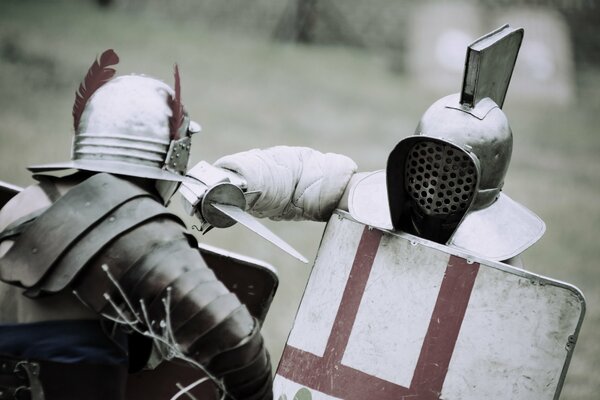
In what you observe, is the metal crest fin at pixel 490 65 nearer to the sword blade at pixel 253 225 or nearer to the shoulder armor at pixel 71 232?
the sword blade at pixel 253 225

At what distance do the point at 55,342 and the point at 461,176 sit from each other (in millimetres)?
1424

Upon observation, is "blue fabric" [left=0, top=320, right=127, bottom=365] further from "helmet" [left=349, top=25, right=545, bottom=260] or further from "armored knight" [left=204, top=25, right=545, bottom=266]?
"helmet" [left=349, top=25, right=545, bottom=260]

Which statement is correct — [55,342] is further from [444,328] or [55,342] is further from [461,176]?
[461,176]

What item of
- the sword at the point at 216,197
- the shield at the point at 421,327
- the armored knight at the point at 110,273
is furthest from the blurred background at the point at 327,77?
the armored knight at the point at 110,273

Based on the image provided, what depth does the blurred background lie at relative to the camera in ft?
27.4

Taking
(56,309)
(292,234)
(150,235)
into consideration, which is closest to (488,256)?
(150,235)

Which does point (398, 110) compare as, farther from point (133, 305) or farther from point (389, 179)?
point (133, 305)

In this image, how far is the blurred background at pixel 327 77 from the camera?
8.34m

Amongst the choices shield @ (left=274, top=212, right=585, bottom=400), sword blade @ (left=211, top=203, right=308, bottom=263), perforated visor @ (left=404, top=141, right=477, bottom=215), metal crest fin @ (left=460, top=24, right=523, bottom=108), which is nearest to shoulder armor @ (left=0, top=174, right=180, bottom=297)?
sword blade @ (left=211, top=203, right=308, bottom=263)

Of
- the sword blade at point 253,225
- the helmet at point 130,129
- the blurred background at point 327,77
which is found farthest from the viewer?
the blurred background at point 327,77

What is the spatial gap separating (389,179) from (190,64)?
8391 mm

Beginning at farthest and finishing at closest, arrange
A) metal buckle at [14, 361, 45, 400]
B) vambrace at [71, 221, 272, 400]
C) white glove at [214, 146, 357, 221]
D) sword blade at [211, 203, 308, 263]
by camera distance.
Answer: white glove at [214, 146, 357, 221] → sword blade at [211, 203, 308, 263] → metal buckle at [14, 361, 45, 400] → vambrace at [71, 221, 272, 400]

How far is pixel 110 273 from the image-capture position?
2211mm

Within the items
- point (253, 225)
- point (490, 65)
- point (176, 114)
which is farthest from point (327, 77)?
point (176, 114)
